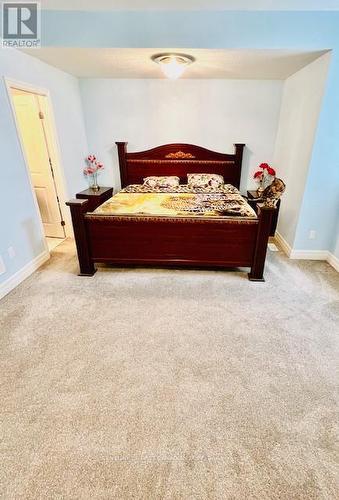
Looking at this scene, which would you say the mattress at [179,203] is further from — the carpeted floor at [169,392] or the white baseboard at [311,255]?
the white baseboard at [311,255]

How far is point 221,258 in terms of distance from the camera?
259 centimetres

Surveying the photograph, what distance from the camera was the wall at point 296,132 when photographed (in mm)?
2541

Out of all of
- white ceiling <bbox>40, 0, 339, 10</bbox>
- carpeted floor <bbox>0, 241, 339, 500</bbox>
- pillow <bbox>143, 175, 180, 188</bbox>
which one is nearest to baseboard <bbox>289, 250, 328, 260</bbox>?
carpeted floor <bbox>0, 241, 339, 500</bbox>

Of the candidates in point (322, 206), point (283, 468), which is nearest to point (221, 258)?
point (322, 206)

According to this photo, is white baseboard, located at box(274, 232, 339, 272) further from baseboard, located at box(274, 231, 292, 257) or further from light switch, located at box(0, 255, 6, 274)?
light switch, located at box(0, 255, 6, 274)

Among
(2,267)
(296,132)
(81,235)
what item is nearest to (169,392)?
(81,235)

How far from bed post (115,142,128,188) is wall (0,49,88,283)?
2.67 feet

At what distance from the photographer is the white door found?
2.97m

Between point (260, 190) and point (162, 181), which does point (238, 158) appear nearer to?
point (260, 190)

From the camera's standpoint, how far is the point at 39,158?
320cm

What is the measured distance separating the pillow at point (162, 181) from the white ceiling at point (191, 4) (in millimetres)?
1925

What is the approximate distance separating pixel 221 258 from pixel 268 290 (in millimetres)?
560

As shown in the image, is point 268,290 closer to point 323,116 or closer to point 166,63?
point 323,116

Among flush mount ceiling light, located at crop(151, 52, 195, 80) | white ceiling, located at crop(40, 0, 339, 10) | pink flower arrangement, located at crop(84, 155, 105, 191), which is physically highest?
white ceiling, located at crop(40, 0, 339, 10)
